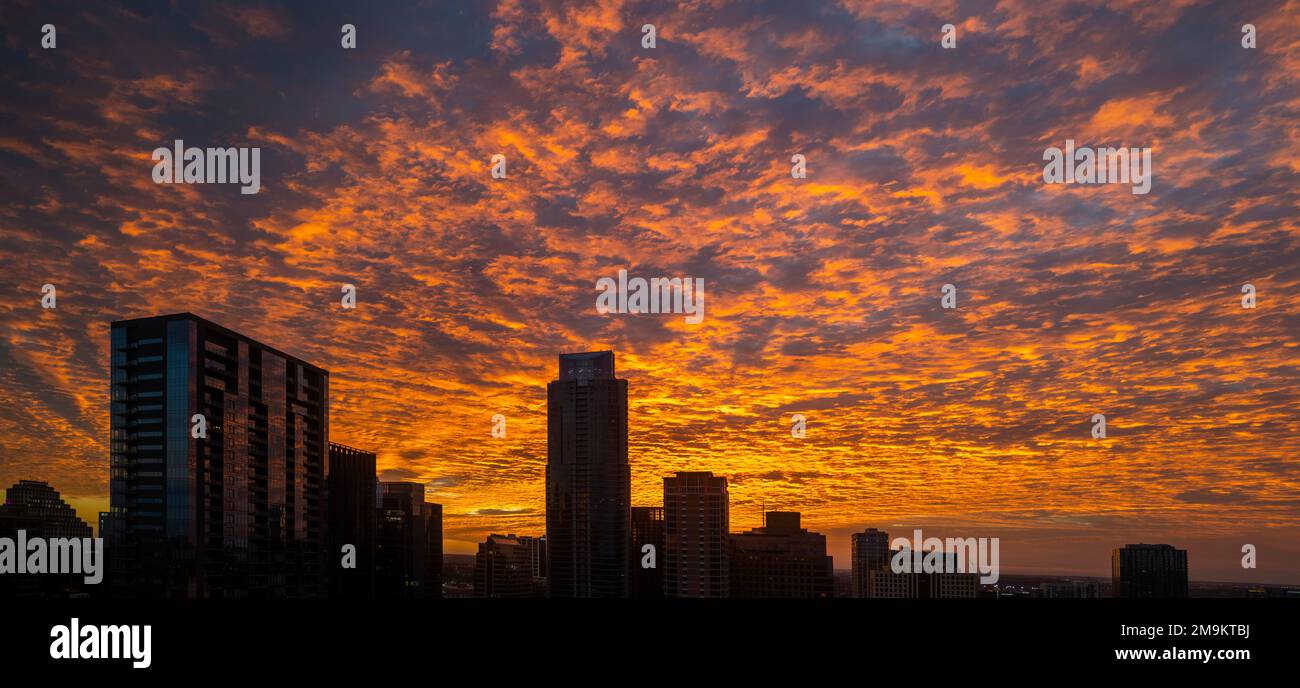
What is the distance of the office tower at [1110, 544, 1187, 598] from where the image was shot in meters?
174

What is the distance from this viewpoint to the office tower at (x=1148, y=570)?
17362 centimetres

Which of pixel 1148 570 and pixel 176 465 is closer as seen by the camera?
pixel 176 465

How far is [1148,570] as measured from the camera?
180 meters

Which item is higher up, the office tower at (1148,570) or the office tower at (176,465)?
the office tower at (176,465)

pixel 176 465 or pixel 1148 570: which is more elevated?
pixel 176 465

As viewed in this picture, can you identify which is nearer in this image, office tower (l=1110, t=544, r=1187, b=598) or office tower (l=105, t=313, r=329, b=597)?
office tower (l=105, t=313, r=329, b=597)

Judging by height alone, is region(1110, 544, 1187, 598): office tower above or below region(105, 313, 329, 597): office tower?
below

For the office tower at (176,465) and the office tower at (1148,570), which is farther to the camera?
the office tower at (1148,570)
